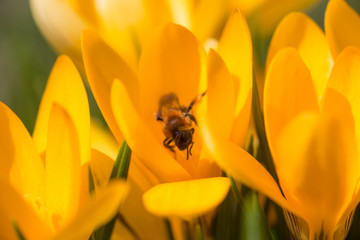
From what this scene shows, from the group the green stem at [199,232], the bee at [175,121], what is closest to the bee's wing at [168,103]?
the bee at [175,121]

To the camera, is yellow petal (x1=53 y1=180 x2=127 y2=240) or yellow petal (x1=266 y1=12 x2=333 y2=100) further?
yellow petal (x1=266 y1=12 x2=333 y2=100)

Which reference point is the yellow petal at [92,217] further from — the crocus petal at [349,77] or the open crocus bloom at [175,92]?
the crocus petal at [349,77]

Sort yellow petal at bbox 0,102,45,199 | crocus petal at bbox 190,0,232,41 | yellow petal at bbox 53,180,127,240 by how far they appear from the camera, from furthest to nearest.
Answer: crocus petal at bbox 190,0,232,41 → yellow petal at bbox 0,102,45,199 → yellow petal at bbox 53,180,127,240

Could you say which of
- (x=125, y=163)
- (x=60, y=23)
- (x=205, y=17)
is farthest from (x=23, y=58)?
(x=125, y=163)

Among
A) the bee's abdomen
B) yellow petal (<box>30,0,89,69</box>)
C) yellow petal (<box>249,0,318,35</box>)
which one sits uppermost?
yellow petal (<box>30,0,89,69</box>)

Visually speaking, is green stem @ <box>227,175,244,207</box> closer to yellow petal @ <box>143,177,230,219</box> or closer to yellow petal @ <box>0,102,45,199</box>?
yellow petal @ <box>143,177,230,219</box>

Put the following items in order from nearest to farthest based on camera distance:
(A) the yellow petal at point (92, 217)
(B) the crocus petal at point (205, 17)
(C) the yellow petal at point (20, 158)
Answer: (A) the yellow petal at point (92, 217), (C) the yellow petal at point (20, 158), (B) the crocus petal at point (205, 17)

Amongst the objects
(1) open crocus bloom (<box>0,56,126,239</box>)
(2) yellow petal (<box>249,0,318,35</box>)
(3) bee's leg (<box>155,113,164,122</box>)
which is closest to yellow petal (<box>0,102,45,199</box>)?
(1) open crocus bloom (<box>0,56,126,239</box>)
